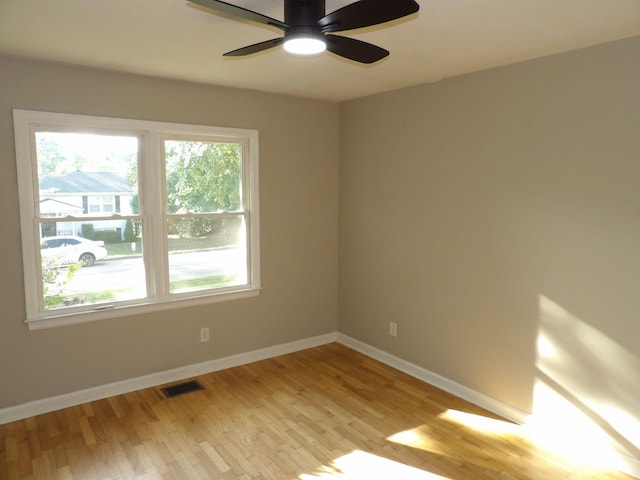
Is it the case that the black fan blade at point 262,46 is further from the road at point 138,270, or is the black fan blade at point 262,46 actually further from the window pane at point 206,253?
the road at point 138,270

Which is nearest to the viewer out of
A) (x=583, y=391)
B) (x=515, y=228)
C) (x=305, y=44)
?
(x=305, y=44)

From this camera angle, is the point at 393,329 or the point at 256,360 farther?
the point at 256,360

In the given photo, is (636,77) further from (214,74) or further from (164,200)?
(164,200)

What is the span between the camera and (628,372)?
252cm

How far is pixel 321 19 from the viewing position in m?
1.71

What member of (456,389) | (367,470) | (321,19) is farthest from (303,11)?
(456,389)

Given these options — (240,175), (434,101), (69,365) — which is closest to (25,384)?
(69,365)

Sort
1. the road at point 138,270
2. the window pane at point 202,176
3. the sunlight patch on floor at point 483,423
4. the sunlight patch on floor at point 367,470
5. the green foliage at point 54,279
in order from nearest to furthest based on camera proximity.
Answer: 1. the sunlight patch on floor at point 367,470
2. the sunlight patch on floor at point 483,423
3. the green foliage at point 54,279
4. the road at point 138,270
5. the window pane at point 202,176

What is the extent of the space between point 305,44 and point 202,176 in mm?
2211

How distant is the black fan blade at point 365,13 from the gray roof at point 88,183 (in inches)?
92.1

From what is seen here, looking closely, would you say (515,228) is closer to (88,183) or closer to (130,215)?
(130,215)

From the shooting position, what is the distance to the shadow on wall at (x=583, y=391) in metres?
2.54

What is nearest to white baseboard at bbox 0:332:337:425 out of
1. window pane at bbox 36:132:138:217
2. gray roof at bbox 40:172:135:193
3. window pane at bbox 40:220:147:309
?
window pane at bbox 40:220:147:309

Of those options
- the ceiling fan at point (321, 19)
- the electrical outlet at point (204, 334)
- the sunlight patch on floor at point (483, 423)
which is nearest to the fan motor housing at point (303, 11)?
the ceiling fan at point (321, 19)
